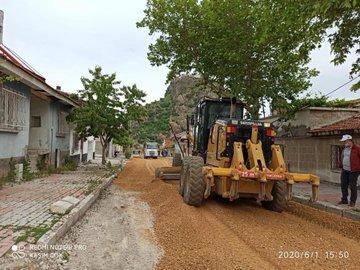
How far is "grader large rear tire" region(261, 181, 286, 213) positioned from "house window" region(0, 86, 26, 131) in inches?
341

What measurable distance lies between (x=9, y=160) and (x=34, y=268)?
10.3 meters

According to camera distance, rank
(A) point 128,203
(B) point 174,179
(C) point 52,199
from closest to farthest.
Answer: (C) point 52,199 → (A) point 128,203 → (B) point 174,179

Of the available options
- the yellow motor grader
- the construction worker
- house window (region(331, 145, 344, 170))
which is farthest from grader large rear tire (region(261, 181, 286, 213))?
house window (region(331, 145, 344, 170))

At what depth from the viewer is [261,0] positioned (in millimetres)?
10734

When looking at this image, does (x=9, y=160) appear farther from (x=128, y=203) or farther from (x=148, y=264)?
(x=148, y=264)

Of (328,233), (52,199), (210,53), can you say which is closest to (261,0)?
(328,233)

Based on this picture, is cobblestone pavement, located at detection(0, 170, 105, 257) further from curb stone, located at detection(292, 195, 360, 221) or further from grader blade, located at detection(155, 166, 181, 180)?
curb stone, located at detection(292, 195, 360, 221)

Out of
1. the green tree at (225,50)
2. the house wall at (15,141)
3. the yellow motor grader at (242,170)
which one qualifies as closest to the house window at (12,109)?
the house wall at (15,141)

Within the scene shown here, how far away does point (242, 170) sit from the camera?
9250 mm

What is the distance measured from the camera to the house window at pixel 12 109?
14.0 meters

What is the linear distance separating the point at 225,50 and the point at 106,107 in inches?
278

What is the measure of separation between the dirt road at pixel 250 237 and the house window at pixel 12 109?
20.7 feet

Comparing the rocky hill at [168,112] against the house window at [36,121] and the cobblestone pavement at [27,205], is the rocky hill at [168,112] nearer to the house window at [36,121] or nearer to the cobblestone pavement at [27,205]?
the house window at [36,121]

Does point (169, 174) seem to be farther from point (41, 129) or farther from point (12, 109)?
point (41, 129)
